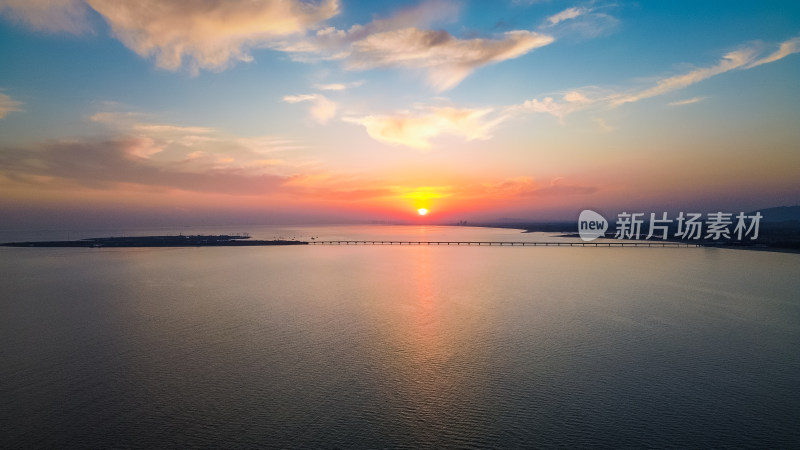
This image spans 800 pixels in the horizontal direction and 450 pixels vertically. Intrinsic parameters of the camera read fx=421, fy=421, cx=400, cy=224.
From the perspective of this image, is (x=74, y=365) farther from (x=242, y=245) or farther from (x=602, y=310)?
(x=242, y=245)

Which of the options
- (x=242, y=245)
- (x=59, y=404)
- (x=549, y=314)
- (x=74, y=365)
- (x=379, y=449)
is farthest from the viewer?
(x=242, y=245)

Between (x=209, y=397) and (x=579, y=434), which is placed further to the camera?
(x=209, y=397)

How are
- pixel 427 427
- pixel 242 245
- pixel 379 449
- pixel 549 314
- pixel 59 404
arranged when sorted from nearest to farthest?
pixel 379 449 → pixel 427 427 → pixel 59 404 → pixel 549 314 → pixel 242 245

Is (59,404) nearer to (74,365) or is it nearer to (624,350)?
(74,365)

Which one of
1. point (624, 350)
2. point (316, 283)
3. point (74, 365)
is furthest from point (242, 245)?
point (624, 350)

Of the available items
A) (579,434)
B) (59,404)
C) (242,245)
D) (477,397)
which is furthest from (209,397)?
(242,245)

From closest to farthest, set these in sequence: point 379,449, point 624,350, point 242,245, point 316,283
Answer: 1. point 379,449
2. point 624,350
3. point 316,283
4. point 242,245
